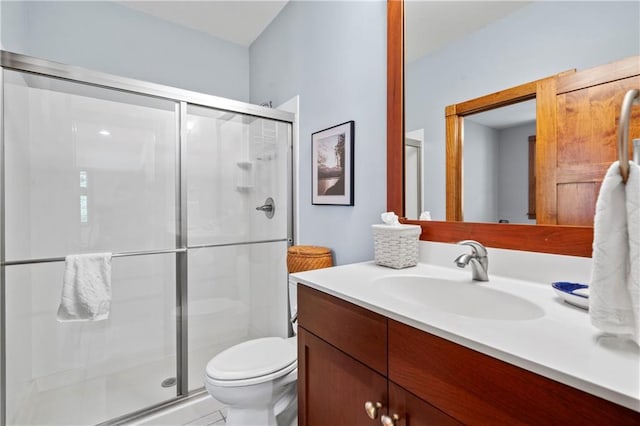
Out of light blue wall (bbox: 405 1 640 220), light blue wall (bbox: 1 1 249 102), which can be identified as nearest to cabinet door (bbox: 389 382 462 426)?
light blue wall (bbox: 405 1 640 220)

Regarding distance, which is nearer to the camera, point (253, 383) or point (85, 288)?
point (253, 383)

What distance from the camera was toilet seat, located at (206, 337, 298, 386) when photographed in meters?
1.24

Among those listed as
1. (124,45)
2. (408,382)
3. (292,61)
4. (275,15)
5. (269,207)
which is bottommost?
(408,382)

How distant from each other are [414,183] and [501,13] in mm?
641

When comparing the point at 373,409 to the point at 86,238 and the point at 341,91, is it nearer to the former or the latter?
the point at 341,91

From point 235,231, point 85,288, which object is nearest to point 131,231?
point 85,288

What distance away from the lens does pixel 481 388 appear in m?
0.54

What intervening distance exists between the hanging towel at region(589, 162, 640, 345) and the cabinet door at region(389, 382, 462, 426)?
0.33m

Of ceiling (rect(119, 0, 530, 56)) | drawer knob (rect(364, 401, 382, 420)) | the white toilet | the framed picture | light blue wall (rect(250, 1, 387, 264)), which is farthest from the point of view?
the framed picture

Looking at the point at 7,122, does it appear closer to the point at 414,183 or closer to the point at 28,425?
the point at 28,425

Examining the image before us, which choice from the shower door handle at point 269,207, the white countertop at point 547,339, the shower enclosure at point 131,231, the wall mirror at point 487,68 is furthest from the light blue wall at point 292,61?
the white countertop at point 547,339

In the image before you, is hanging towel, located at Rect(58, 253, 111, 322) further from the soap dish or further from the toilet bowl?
the soap dish

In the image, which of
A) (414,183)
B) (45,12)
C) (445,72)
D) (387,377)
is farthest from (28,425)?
(445,72)

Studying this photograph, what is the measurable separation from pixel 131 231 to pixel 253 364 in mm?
1078
